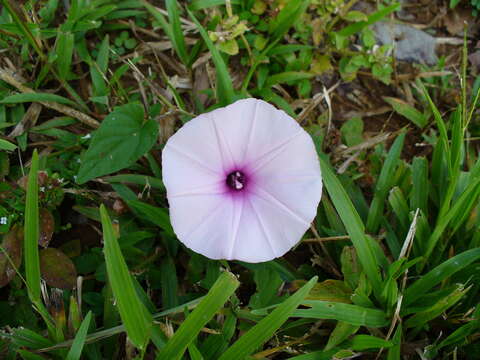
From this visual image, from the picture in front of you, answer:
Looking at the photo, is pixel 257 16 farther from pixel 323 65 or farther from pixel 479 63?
pixel 479 63

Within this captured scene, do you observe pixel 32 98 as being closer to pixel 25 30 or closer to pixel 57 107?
pixel 57 107

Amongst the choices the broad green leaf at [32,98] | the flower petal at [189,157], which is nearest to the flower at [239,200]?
the flower petal at [189,157]

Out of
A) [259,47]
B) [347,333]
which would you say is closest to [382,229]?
[347,333]

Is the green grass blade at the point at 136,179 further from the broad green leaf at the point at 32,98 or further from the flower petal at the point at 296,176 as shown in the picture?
the flower petal at the point at 296,176

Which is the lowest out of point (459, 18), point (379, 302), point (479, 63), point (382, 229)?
point (379, 302)

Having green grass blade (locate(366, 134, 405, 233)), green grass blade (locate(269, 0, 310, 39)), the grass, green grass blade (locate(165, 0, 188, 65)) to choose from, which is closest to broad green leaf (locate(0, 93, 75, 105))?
the grass
